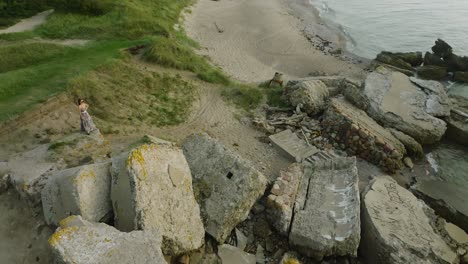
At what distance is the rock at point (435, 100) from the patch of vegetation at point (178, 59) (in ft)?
36.0

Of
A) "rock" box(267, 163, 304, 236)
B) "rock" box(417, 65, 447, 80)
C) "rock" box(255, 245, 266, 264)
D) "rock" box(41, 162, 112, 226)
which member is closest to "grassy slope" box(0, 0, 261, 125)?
"rock" box(41, 162, 112, 226)

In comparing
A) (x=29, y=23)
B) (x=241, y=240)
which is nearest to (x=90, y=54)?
(x=29, y=23)

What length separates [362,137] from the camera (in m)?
15.3

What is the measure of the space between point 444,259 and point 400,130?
8030 millimetres

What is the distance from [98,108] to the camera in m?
16.0

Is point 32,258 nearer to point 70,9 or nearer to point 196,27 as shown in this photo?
point 70,9

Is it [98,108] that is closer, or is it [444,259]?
[444,259]

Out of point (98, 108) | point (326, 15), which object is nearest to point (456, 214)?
point (98, 108)

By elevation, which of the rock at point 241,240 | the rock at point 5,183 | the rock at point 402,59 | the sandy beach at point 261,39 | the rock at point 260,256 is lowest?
the sandy beach at point 261,39

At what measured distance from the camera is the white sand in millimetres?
24217

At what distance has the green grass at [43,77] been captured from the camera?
14726 mm

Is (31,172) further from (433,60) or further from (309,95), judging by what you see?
(433,60)

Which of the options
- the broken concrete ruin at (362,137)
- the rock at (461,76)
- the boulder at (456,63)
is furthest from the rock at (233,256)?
the boulder at (456,63)

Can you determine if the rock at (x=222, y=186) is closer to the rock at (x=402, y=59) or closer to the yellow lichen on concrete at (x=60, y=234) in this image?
the yellow lichen on concrete at (x=60, y=234)
